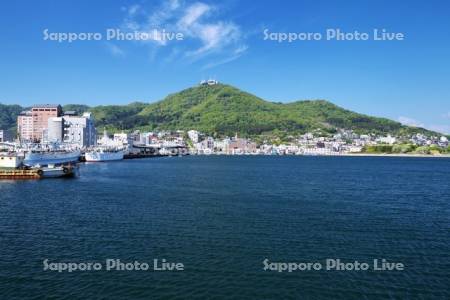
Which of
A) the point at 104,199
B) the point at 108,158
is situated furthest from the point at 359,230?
the point at 108,158

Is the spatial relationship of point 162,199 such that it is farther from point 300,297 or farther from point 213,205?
point 300,297

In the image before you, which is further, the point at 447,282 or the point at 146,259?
the point at 146,259

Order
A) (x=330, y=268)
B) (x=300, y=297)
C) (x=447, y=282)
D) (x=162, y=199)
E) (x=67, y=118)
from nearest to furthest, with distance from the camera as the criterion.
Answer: (x=300, y=297) → (x=447, y=282) → (x=330, y=268) → (x=162, y=199) → (x=67, y=118)

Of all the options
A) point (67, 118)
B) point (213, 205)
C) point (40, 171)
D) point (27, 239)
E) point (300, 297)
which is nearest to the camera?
point (300, 297)

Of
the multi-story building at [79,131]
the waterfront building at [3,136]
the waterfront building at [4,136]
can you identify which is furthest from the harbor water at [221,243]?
the waterfront building at [4,136]

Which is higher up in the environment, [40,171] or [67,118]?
[67,118]

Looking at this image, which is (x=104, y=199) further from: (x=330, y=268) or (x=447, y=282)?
(x=447, y=282)

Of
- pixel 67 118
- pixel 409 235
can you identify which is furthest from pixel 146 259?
pixel 67 118
